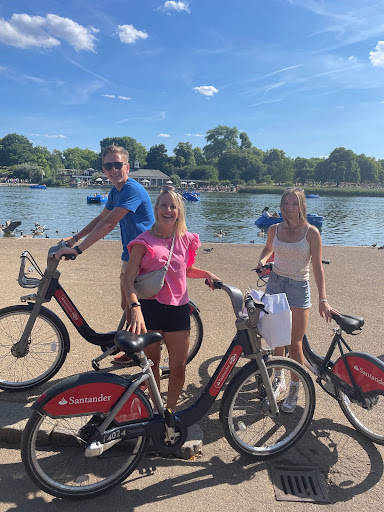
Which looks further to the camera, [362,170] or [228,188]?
[362,170]

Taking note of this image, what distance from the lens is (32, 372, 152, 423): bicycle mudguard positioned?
217 cm

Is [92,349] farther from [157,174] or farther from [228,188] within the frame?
[157,174]

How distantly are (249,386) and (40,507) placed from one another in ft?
4.80

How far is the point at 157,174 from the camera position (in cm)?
13075

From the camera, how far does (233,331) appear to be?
5055 millimetres

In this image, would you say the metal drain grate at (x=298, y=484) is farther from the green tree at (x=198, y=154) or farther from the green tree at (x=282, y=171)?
the green tree at (x=198, y=154)

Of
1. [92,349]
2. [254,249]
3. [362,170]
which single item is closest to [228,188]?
[362,170]

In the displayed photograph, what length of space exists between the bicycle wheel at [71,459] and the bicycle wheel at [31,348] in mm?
888

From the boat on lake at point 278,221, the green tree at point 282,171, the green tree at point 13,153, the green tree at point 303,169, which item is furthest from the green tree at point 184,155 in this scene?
the boat on lake at point 278,221

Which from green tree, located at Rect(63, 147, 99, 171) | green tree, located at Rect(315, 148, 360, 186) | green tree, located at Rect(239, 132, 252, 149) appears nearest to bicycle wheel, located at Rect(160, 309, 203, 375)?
green tree, located at Rect(315, 148, 360, 186)

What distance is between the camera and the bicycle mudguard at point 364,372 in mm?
2752

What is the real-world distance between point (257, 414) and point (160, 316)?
106 centimetres

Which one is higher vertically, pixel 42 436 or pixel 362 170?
pixel 362 170

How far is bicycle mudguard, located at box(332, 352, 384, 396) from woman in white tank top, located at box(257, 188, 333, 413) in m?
0.39
